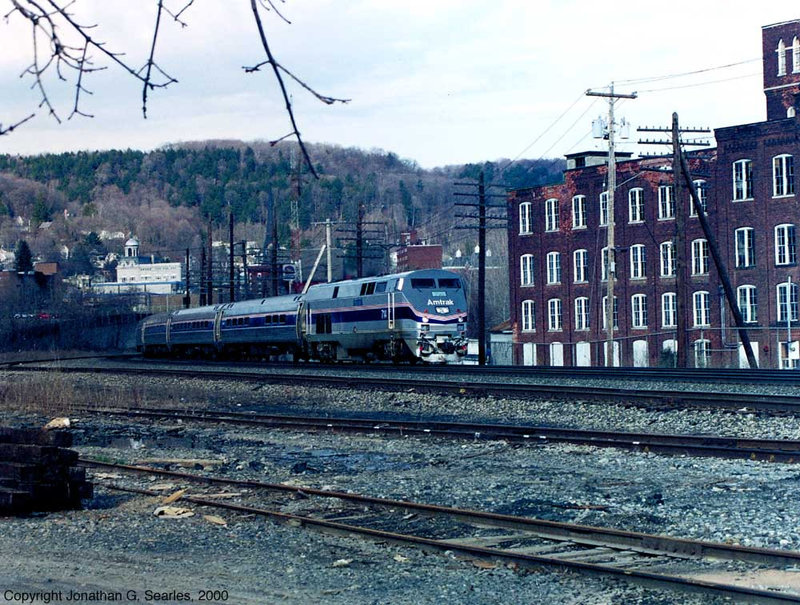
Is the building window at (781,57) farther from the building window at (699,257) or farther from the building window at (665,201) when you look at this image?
the building window at (699,257)

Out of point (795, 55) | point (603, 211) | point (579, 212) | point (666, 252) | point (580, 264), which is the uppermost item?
point (795, 55)

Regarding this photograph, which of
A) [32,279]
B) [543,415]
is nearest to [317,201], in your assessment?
[32,279]

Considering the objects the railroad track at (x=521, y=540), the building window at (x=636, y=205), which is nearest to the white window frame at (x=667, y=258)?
the building window at (x=636, y=205)

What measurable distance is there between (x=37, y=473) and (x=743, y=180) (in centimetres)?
5037

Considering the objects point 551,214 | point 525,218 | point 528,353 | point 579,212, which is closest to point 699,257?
point 579,212

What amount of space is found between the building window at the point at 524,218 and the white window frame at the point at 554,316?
5.35 m

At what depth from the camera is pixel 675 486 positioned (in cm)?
1292

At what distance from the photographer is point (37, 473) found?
12148mm

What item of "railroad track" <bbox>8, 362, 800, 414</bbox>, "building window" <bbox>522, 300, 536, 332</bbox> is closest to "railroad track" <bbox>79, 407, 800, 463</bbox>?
"railroad track" <bbox>8, 362, 800, 414</bbox>

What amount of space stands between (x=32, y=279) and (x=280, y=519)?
89883 millimetres

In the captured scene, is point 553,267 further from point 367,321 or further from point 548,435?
point 548,435

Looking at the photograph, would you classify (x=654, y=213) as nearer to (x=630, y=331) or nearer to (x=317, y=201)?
(x=630, y=331)

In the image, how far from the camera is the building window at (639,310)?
6084 cm

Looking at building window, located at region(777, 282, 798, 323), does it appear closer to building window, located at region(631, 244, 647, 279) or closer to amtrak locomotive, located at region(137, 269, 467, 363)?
building window, located at region(631, 244, 647, 279)
